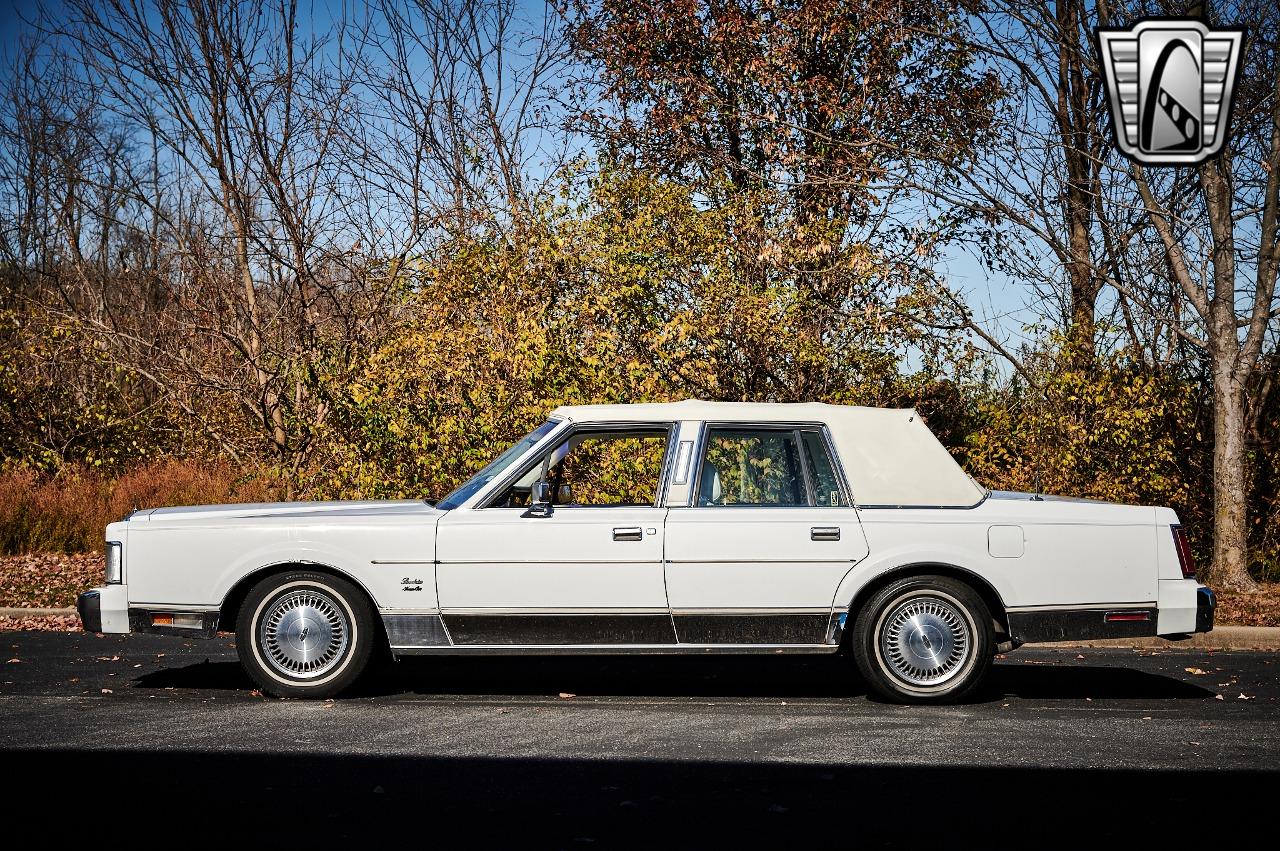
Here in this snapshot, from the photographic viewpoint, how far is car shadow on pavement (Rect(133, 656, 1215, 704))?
8195 mm

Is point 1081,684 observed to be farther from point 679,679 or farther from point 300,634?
point 300,634

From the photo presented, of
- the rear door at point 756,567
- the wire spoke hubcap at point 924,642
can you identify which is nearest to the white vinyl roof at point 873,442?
the rear door at point 756,567

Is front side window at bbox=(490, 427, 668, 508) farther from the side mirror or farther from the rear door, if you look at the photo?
the rear door

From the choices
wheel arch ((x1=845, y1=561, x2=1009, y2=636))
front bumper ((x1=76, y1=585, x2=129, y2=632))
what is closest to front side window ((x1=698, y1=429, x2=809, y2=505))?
wheel arch ((x1=845, y1=561, x2=1009, y2=636))

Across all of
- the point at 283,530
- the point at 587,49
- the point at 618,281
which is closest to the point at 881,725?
the point at 283,530

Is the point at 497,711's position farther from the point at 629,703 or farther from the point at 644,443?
the point at 644,443

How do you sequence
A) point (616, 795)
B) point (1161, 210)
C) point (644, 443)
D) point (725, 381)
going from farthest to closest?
point (725, 381) → point (1161, 210) → point (644, 443) → point (616, 795)

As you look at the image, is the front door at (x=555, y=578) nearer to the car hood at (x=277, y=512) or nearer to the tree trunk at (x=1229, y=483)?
the car hood at (x=277, y=512)

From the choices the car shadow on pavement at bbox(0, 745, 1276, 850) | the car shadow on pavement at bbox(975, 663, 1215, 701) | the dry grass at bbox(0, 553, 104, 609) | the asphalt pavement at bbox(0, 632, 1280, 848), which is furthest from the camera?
the dry grass at bbox(0, 553, 104, 609)

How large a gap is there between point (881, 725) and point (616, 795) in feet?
6.83

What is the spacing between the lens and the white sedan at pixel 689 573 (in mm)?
7582

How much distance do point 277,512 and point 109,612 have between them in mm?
1099

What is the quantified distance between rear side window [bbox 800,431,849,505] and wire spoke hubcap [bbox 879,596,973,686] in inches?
28.8

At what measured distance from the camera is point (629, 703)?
25.5 feet
